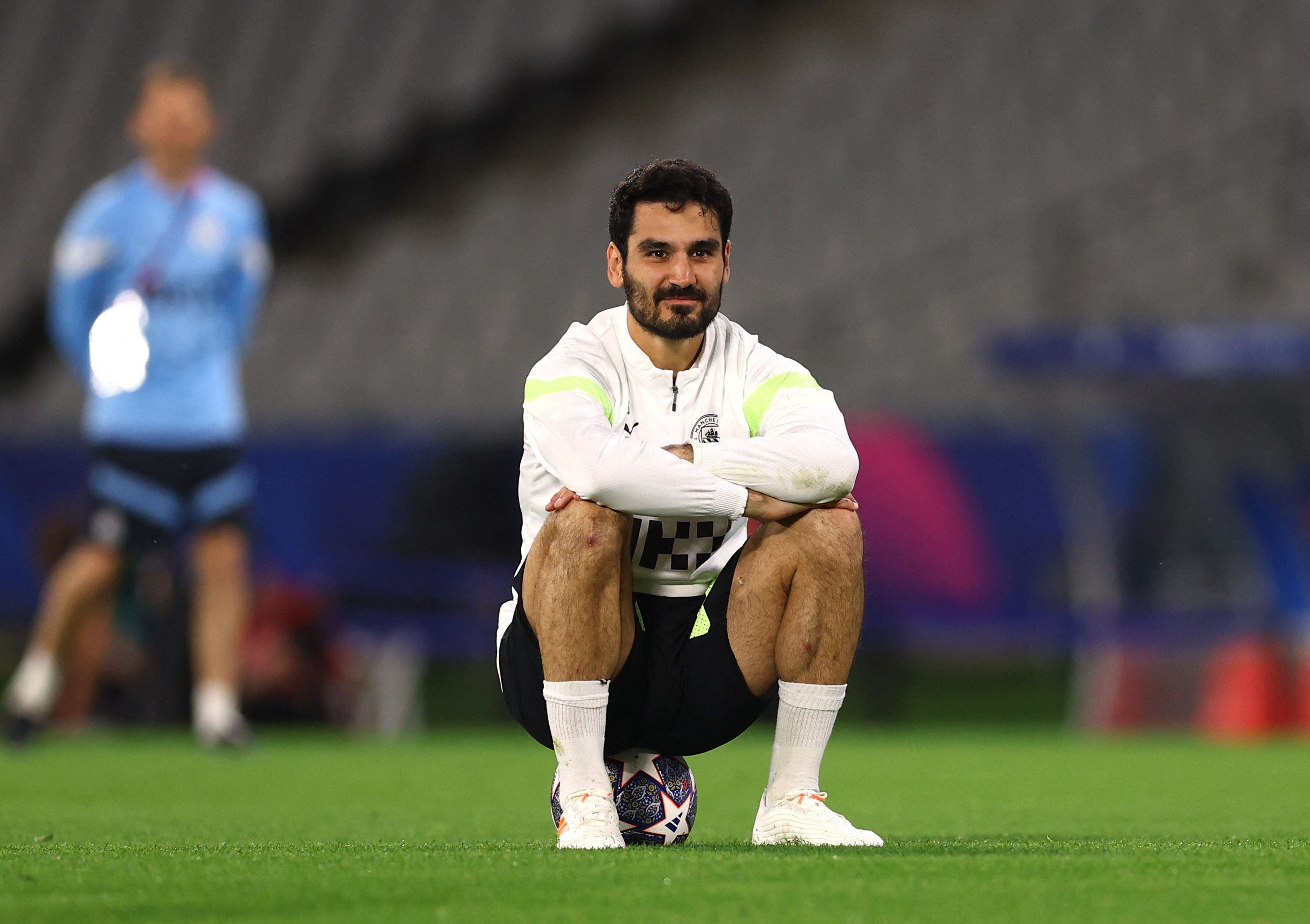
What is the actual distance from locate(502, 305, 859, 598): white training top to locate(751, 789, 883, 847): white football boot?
42 centimetres

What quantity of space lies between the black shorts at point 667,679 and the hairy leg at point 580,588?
0.40 feet

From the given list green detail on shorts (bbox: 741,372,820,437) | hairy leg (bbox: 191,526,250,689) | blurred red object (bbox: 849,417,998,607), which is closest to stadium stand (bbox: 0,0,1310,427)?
blurred red object (bbox: 849,417,998,607)

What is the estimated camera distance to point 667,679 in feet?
11.4

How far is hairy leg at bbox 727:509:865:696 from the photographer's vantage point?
331cm

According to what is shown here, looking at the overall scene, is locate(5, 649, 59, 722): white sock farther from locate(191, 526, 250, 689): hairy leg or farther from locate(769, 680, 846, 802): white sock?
locate(769, 680, 846, 802): white sock

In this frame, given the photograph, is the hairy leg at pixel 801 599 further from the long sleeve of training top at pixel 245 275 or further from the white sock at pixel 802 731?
the long sleeve of training top at pixel 245 275

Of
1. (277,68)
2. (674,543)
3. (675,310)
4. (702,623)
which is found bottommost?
(702,623)

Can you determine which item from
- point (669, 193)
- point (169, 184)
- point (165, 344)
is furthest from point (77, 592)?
point (669, 193)

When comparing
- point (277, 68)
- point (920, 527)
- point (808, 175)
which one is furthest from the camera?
point (277, 68)

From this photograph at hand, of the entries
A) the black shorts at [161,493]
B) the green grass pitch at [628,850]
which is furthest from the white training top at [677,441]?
the black shorts at [161,493]

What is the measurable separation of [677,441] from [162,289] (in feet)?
12.6

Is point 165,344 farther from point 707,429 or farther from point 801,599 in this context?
point 801,599

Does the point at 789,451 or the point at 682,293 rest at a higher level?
the point at 682,293

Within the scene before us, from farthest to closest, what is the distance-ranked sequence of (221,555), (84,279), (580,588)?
(84,279), (221,555), (580,588)
